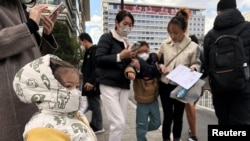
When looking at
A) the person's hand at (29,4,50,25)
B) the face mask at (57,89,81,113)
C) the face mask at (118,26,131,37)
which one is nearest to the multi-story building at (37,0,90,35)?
the face mask at (118,26,131,37)

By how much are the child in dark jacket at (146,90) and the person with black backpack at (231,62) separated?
2.54 ft

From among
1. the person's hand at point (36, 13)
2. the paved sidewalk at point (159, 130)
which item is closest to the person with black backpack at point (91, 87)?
the paved sidewalk at point (159, 130)

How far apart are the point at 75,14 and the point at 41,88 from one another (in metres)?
64.2

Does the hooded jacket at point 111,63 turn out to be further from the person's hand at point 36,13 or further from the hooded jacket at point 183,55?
the person's hand at point 36,13

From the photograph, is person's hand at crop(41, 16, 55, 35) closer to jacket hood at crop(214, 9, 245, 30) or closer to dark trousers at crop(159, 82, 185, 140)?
jacket hood at crop(214, 9, 245, 30)

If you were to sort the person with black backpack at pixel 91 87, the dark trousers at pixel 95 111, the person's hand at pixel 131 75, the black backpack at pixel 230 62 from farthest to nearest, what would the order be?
the dark trousers at pixel 95 111, the person with black backpack at pixel 91 87, the person's hand at pixel 131 75, the black backpack at pixel 230 62

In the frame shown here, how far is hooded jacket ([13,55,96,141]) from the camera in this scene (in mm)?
1523

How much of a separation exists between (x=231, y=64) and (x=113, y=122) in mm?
1396

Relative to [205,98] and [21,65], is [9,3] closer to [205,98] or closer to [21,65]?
[21,65]

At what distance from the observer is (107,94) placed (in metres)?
3.40

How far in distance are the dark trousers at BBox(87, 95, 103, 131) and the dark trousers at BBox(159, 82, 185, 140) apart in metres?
1.64

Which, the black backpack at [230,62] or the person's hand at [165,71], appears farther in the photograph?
the person's hand at [165,71]

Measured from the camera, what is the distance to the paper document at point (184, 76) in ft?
11.6

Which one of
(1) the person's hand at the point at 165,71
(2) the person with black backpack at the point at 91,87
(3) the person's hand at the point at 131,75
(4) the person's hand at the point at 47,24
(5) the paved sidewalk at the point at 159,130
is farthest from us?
(2) the person with black backpack at the point at 91,87
